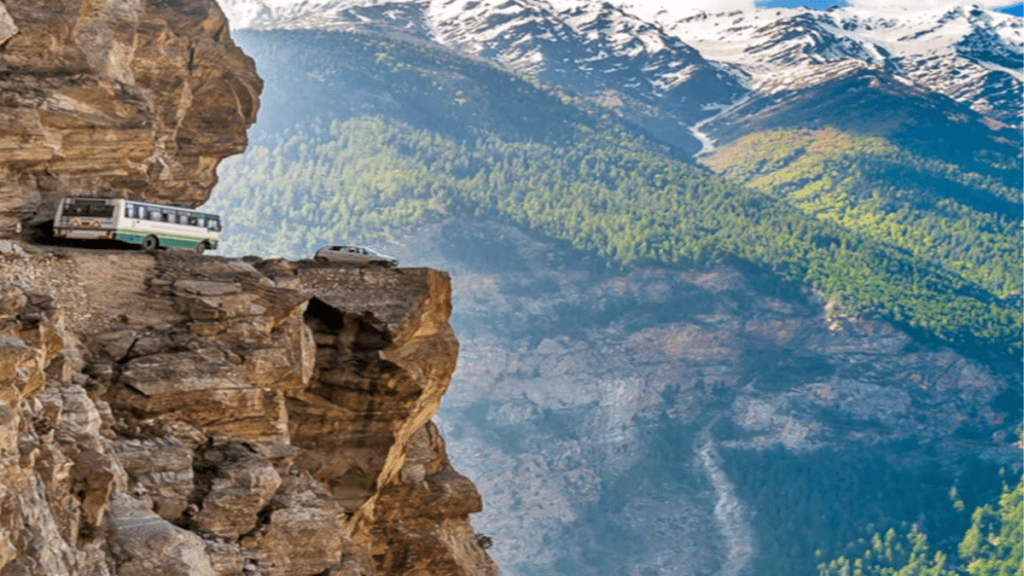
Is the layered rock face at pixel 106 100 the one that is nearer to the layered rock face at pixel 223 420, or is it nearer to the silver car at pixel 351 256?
the layered rock face at pixel 223 420

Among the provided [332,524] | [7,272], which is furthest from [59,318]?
[332,524]

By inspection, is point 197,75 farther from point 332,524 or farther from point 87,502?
point 87,502

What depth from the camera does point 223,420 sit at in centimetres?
4572

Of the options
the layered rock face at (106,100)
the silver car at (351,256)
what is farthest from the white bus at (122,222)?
the silver car at (351,256)

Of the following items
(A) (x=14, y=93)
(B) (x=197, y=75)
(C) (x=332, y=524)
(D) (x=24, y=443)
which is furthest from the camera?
(B) (x=197, y=75)

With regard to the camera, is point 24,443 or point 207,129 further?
point 207,129

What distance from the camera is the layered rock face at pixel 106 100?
50.7 meters

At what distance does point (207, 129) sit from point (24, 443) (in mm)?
38715

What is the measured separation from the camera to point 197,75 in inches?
2749

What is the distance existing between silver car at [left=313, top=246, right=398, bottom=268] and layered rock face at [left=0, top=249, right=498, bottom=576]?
1.44m

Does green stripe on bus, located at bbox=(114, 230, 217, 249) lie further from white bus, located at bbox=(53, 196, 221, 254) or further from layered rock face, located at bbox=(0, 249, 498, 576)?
layered rock face, located at bbox=(0, 249, 498, 576)

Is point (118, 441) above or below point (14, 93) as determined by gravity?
below

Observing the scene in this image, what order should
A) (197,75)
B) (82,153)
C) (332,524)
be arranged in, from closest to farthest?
(332,524) → (82,153) → (197,75)

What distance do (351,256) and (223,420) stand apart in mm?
11879
